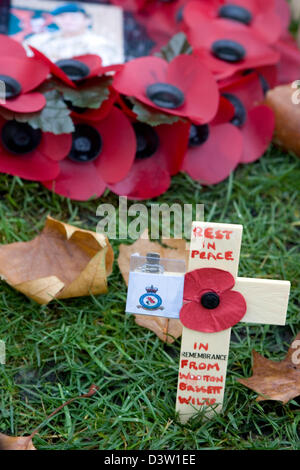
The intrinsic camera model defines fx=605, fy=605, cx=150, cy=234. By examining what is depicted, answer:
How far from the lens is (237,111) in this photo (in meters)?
1.78

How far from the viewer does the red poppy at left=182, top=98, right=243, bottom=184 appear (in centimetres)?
169

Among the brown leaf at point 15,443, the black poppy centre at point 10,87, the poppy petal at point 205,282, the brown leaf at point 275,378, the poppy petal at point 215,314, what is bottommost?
the brown leaf at point 275,378

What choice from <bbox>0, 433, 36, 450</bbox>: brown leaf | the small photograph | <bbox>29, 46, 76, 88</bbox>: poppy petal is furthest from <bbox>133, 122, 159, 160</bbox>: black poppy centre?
<bbox>0, 433, 36, 450</bbox>: brown leaf

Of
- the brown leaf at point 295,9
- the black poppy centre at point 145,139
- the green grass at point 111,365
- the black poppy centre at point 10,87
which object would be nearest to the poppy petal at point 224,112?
the black poppy centre at point 145,139

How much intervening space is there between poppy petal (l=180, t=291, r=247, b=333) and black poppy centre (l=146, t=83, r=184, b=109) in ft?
2.08

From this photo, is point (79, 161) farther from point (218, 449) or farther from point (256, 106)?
point (218, 449)

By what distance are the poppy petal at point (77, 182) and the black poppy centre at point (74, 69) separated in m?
0.22

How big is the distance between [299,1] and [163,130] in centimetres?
123

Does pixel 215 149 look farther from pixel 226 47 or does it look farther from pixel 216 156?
pixel 226 47

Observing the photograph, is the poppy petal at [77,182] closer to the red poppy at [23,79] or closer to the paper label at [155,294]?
the red poppy at [23,79]

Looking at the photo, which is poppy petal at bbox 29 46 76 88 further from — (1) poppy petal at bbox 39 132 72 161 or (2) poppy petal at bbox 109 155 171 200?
(2) poppy petal at bbox 109 155 171 200

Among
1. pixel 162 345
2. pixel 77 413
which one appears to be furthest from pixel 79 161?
pixel 77 413

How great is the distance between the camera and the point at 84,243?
55.1 inches

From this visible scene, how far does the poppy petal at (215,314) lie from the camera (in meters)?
1.08
